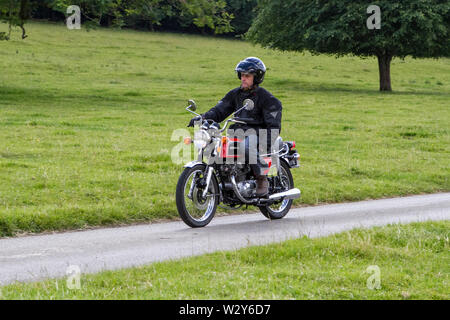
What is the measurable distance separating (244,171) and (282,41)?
107 ft

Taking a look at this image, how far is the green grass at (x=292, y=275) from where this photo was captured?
18.3 feet

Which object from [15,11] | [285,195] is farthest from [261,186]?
[15,11]

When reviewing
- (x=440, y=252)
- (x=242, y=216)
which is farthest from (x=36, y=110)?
(x=440, y=252)

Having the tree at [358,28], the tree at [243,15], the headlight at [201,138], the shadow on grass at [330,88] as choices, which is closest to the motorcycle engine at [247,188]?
the headlight at [201,138]

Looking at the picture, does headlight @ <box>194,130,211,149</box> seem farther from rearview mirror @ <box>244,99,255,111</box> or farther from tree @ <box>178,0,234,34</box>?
tree @ <box>178,0,234,34</box>

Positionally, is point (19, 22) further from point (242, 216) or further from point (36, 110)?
point (242, 216)

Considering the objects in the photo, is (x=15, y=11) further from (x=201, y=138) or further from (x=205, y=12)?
(x=201, y=138)

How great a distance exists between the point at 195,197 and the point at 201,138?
2.60 ft

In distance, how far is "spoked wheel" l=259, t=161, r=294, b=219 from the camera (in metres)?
10.3

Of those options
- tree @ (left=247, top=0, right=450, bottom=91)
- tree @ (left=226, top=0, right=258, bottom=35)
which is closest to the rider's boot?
tree @ (left=247, top=0, right=450, bottom=91)

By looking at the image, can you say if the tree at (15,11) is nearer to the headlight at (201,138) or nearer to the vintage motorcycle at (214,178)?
the vintage motorcycle at (214,178)

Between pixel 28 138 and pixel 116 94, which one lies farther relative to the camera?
pixel 116 94
